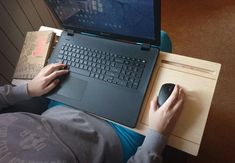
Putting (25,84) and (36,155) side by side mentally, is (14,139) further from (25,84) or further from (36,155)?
(25,84)

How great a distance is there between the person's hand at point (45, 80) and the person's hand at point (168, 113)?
0.34 m

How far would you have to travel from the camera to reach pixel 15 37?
44.6 inches

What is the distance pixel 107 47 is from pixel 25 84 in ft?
1.00

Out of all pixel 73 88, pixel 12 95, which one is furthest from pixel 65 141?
pixel 12 95

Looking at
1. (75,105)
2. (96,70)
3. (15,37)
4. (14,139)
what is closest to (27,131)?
(14,139)

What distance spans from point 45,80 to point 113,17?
30 centimetres

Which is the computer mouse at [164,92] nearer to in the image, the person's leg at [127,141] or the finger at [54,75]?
the person's leg at [127,141]

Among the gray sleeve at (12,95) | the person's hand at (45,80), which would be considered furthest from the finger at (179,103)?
the gray sleeve at (12,95)

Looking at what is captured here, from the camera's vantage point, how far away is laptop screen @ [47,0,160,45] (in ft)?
2.11

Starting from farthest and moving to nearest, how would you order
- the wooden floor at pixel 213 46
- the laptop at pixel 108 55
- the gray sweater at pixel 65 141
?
the wooden floor at pixel 213 46, the laptop at pixel 108 55, the gray sweater at pixel 65 141

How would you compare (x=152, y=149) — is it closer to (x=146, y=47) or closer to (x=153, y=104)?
(x=153, y=104)

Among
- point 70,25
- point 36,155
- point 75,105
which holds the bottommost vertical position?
point 36,155

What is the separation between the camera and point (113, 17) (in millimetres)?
726

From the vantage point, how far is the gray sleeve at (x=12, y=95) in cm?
82
